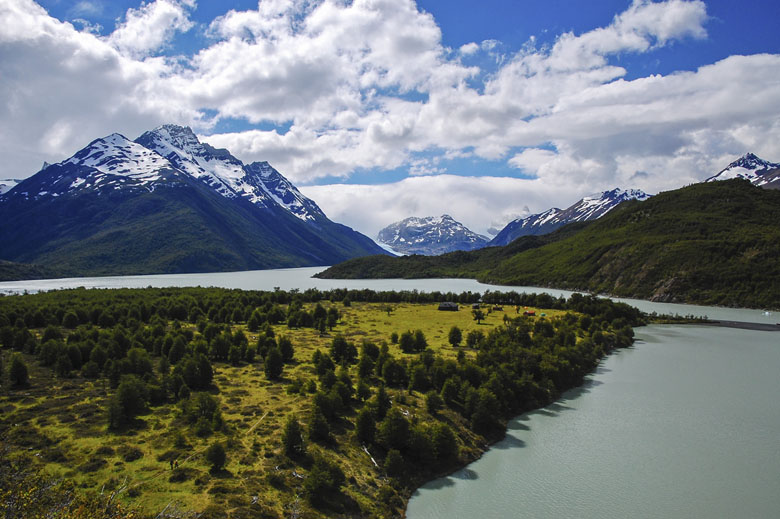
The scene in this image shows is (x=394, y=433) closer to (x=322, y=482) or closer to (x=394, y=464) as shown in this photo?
(x=394, y=464)

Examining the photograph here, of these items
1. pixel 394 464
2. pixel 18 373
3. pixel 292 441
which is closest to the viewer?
pixel 292 441

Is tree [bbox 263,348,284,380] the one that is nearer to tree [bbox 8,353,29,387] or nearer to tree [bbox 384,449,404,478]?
tree [bbox 384,449,404,478]

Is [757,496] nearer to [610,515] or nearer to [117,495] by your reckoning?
[610,515]

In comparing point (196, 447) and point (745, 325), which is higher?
point (745, 325)

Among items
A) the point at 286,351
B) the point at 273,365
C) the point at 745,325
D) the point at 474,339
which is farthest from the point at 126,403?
the point at 745,325

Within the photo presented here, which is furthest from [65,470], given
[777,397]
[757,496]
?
[777,397]

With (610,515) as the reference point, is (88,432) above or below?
above
